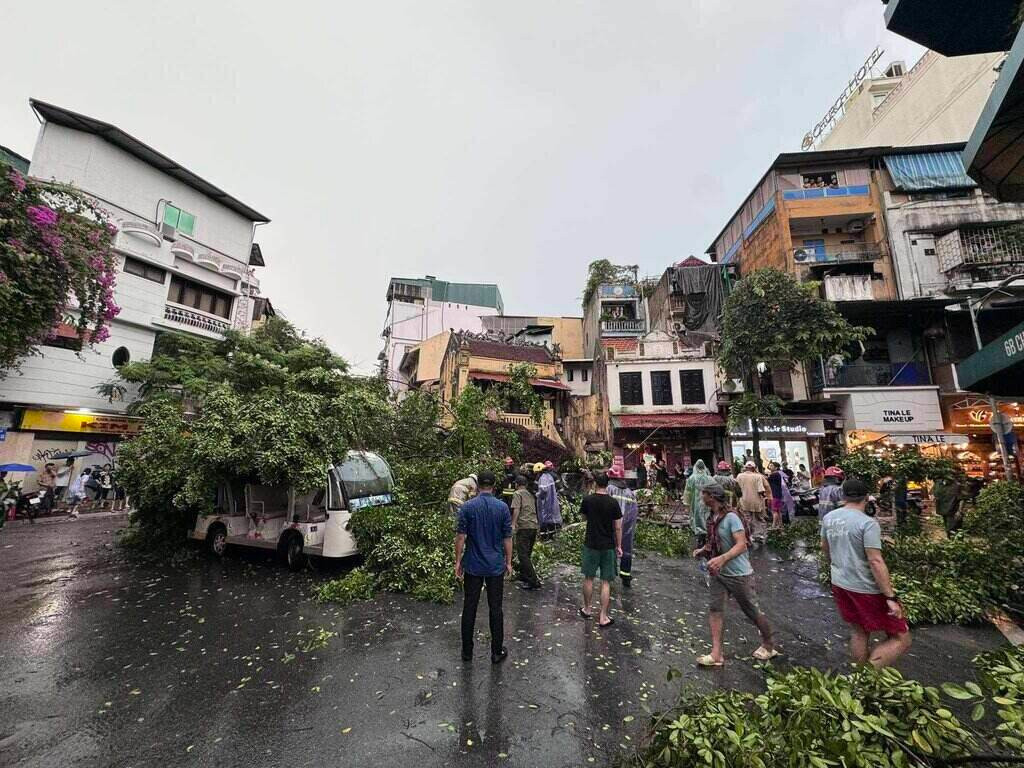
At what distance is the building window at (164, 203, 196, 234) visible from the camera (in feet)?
74.5

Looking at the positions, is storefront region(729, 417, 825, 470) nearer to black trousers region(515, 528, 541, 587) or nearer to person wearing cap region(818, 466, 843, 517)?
person wearing cap region(818, 466, 843, 517)

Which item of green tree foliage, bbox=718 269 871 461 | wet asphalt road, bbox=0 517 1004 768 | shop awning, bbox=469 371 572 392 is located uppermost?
green tree foliage, bbox=718 269 871 461

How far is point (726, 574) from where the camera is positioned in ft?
14.8

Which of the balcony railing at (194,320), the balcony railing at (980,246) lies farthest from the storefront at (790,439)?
the balcony railing at (194,320)

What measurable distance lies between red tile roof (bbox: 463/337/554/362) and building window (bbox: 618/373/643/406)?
4.80 meters

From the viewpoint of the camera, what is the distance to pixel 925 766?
6.59 feet

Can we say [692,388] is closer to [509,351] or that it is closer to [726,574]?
[509,351]

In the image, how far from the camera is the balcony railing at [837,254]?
21558 mm

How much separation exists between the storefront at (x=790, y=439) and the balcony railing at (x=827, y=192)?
11422mm

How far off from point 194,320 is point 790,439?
30.8m

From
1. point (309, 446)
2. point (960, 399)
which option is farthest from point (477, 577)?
point (960, 399)

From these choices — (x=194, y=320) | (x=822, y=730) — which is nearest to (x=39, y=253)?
(x=822, y=730)

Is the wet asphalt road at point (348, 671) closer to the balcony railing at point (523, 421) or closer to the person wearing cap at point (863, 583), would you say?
the person wearing cap at point (863, 583)

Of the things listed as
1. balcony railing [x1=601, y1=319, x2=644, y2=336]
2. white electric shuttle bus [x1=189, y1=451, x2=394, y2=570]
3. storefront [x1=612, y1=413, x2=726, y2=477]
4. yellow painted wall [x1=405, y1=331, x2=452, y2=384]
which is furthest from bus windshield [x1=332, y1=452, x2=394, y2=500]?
balcony railing [x1=601, y1=319, x2=644, y2=336]
